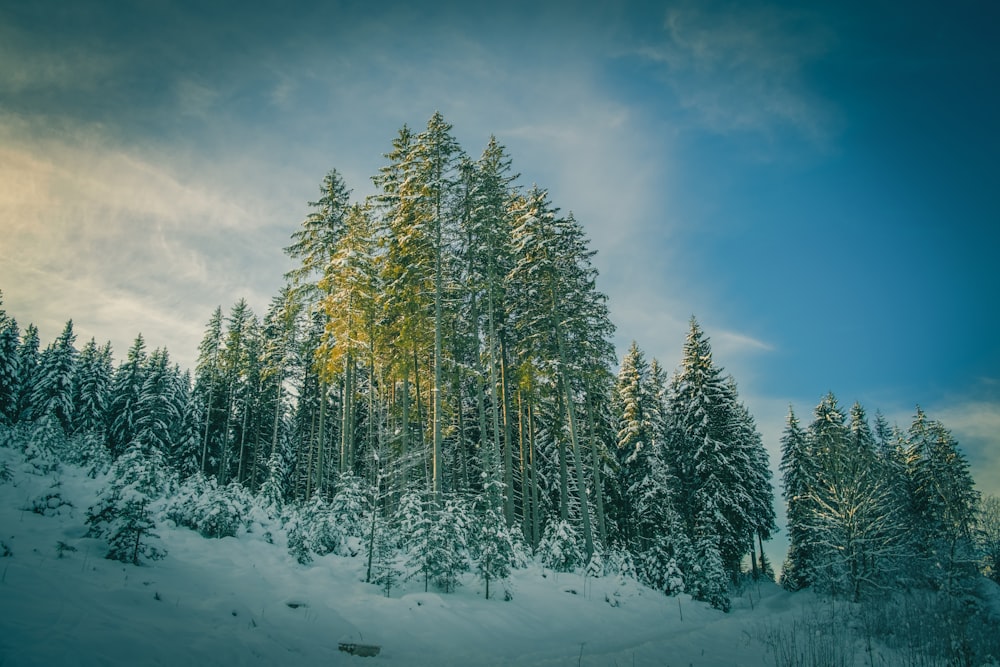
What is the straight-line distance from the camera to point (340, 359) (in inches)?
835

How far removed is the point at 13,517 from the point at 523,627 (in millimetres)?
11257

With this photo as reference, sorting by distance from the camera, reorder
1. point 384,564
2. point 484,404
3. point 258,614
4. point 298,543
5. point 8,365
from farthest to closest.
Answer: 1. point 8,365
2. point 484,404
3. point 298,543
4. point 384,564
5. point 258,614

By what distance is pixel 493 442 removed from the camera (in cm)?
1836

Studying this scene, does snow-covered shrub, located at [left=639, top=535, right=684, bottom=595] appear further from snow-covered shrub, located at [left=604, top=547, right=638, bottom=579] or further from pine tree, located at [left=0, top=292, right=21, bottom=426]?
pine tree, located at [left=0, top=292, right=21, bottom=426]

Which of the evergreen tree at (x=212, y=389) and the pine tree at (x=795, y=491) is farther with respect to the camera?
the evergreen tree at (x=212, y=389)

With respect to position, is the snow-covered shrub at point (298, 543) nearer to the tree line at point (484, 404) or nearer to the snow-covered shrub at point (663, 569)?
the tree line at point (484, 404)

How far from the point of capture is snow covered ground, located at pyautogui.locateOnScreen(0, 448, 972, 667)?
6.19 meters

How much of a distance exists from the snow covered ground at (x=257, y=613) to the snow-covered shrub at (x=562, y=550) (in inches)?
75.7

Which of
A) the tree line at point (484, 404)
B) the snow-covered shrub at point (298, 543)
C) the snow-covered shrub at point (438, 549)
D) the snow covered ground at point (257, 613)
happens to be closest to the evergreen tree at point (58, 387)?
the tree line at point (484, 404)

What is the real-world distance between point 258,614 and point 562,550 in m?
11.8

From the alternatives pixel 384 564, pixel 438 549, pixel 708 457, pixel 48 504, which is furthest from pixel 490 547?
pixel 708 457

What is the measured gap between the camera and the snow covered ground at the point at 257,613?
6.19 metres

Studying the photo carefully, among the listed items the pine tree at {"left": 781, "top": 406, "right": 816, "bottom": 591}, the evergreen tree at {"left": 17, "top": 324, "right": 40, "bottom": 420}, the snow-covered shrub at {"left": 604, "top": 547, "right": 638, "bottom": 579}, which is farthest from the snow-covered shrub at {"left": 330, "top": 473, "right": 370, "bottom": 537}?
the evergreen tree at {"left": 17, "top": 324, "right": 40, "bottom": 420}

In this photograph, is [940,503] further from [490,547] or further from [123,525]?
[123,525]
